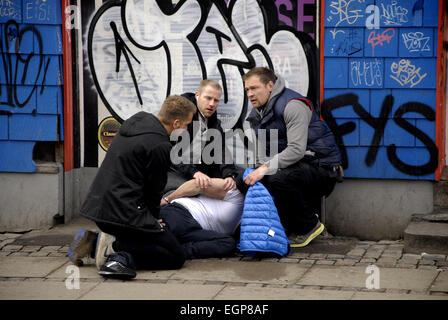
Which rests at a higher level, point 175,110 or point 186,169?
point 175,110

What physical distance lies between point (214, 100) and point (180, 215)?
48.6 inches

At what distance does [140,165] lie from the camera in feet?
17.7

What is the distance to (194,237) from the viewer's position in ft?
20.0

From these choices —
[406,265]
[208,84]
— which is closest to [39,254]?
[208,84]

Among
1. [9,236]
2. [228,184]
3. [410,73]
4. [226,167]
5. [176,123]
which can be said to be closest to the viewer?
[176,123]

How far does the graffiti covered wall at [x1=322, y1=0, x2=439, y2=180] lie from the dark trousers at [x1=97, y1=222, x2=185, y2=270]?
2.15 meters

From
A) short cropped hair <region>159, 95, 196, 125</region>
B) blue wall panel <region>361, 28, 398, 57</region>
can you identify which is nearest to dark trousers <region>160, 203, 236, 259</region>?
short cropped hair <region>159, 95, 196, 125</region>

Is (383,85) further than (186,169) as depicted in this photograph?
Yes

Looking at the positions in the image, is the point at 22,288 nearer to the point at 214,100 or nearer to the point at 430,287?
the point at 214,100

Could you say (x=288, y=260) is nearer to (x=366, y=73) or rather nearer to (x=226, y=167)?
(x=226, y=167)

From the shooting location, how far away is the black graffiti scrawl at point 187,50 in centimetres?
701

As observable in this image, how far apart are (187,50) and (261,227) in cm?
222

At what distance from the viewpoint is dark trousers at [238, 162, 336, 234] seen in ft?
20.6
